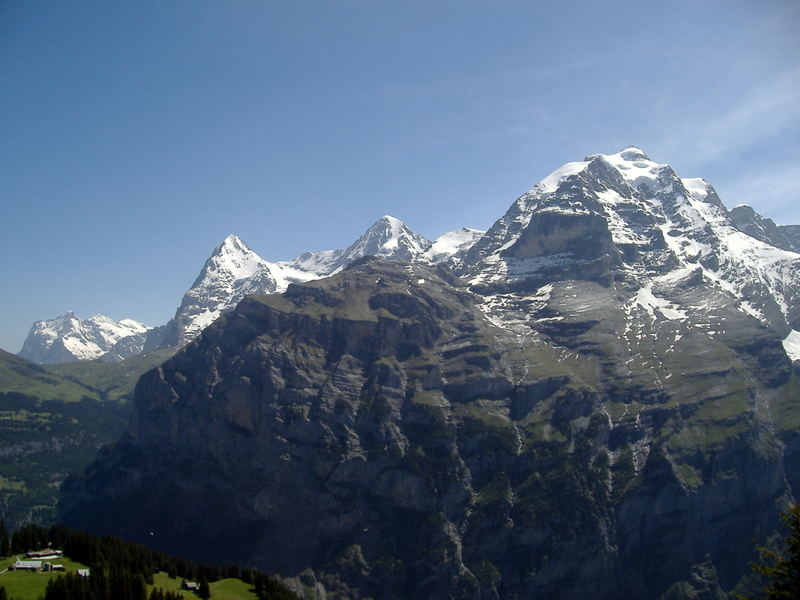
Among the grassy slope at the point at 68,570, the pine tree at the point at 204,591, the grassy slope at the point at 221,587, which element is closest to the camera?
the grassy slope at the point at 68,570

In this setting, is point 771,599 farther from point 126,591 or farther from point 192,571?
point 192,571

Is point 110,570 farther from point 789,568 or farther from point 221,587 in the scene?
point 789,568

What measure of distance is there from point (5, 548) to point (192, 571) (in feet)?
130

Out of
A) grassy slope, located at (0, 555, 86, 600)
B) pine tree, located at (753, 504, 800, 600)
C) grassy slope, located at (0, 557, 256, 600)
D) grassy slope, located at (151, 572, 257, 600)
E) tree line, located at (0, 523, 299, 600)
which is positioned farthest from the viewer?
grassy slope, located at (151, 572, 257, 600)

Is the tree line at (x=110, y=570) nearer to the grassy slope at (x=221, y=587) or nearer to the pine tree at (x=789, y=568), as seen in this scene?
the grassy slope at (x=221, y=587)

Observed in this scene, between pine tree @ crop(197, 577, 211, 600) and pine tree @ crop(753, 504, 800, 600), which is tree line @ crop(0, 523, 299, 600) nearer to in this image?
pine tree @ crop(197, 577, 211, 600)

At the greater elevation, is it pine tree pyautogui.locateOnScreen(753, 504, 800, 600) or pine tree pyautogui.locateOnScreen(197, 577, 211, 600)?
pine tree pyautogui.locateOnScreen(753, 504, 800, 600)

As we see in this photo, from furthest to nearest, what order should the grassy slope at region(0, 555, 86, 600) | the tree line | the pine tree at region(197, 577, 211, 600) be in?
the pine tree at region(197, 577, 211, 600), the tree line, the grassy slope at region(0, 555, 86, 600)

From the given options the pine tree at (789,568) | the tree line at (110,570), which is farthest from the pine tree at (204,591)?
the pine tree at (789,568)

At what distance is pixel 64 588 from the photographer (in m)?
104

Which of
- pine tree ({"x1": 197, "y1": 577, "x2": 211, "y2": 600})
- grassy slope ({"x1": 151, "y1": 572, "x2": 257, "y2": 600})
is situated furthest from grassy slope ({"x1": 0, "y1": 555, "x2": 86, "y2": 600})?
pine tree ({"x1": 197, "y1": 577, "x2": 211, "y2": 600})

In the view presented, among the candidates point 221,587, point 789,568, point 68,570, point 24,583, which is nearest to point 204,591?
point 221,587

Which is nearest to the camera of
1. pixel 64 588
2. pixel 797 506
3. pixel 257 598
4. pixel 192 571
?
pixel 797 506

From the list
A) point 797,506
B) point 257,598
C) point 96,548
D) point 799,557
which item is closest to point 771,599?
point 799,557
